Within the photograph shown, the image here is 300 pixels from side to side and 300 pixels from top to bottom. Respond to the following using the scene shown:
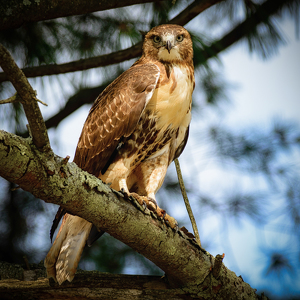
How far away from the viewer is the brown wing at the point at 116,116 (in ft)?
8.28

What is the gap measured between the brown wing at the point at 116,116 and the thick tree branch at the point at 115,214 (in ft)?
1.96

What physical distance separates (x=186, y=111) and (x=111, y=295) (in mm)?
1345

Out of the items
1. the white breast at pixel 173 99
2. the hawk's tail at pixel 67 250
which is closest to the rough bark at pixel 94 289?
the hawk's tail at pixel 67 250

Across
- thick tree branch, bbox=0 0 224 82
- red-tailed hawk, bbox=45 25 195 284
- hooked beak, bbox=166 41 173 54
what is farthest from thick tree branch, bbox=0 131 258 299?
thick tree branch, bbox=0 0 224 82

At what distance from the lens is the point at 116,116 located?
258 centimetres

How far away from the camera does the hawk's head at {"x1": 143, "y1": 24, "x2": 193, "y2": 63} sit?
108 inches

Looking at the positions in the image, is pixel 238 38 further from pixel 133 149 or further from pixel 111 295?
pixel 111 295

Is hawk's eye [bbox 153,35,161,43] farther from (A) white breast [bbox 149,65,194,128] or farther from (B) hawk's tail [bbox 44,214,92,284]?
(B) hawk's tail [bbox 44,214,92,284]

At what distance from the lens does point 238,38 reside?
3619 millimetres

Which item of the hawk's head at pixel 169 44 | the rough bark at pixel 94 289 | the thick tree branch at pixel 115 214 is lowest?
the rough bark at pixel 94 289

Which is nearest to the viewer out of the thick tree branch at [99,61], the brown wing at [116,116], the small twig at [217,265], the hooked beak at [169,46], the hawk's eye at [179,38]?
the small twig at [217,265]

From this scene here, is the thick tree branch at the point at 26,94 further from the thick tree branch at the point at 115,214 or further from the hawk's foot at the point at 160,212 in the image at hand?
the hawk's foot at the point at 160,212

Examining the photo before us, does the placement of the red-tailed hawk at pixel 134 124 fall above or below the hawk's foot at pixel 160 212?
above

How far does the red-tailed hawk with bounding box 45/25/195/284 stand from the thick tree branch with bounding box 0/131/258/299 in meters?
0.40
